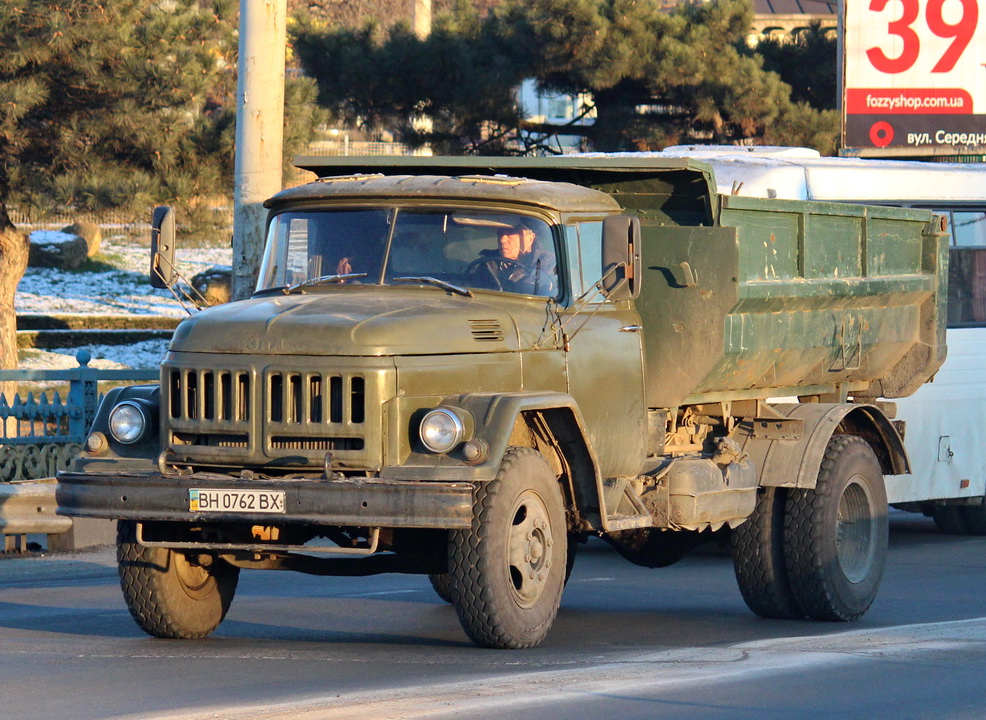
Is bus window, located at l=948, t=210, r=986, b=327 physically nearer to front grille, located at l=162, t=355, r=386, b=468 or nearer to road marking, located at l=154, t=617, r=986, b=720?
road marking, located at l=154, t=617, r=986, b=720

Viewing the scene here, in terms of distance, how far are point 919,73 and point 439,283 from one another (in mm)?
20720

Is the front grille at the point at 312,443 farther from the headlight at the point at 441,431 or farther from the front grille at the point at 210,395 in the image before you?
the headlight at the point at 441,431

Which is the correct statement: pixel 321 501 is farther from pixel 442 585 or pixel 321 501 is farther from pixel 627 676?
pixel 442 585

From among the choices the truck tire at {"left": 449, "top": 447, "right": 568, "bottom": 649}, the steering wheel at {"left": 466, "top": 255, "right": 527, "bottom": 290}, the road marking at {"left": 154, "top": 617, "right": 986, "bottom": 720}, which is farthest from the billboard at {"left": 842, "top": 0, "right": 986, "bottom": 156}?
the truck tire at {"left": 449, "top": 447, "right": 568, "bottom": 649}

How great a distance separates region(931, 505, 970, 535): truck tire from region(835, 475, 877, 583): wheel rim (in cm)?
540

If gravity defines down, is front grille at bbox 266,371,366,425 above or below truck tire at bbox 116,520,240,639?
above

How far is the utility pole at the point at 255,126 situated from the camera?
15039mm

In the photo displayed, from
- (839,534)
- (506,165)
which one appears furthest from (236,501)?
(839,534)

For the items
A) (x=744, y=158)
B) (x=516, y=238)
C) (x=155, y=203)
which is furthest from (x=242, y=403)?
(x=155, y=203)

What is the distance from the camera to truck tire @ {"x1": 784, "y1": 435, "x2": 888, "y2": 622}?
9891mm

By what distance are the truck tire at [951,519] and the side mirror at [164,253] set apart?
881 cm

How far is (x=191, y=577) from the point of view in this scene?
8.69 meters

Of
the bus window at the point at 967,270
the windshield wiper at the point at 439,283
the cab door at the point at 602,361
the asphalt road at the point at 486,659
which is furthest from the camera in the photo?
the bus window at the point at 967,270

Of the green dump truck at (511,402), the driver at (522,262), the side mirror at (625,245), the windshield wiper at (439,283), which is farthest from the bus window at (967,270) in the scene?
the windshield wiper at (439,283)
